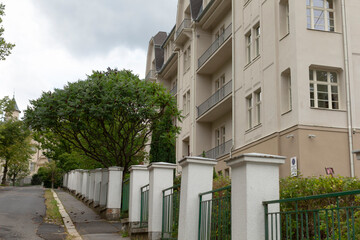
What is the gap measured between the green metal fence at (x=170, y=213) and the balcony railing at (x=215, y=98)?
48.6 ft

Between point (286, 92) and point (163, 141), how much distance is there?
5624 mm

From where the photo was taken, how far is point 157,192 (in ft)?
35.4

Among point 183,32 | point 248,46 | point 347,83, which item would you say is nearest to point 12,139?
point 183,32

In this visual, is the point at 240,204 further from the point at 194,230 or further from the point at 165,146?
the point at 165,146

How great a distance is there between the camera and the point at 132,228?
40.0 ft

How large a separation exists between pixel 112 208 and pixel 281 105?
25.3ft

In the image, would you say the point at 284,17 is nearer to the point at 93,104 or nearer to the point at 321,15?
the point at 321,15

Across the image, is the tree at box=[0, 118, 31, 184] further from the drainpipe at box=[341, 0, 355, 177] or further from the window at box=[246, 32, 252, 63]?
the drainpipe at box=[341, 0, 355, 177]

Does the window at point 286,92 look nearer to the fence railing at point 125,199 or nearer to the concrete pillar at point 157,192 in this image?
the fence railing at point 125,199

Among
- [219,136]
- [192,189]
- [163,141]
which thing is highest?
[219,136]

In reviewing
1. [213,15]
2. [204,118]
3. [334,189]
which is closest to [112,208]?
[334,189]

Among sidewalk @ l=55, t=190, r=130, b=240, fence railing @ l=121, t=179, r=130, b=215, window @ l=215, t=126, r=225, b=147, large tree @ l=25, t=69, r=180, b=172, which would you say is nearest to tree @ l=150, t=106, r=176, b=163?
large tree @ l=25, t=69, r=180, b=172

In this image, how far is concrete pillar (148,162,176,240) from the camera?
10.7 meters

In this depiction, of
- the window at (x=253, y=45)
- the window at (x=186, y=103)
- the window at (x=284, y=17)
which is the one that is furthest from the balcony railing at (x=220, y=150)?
the window at (x=284, y=17)
